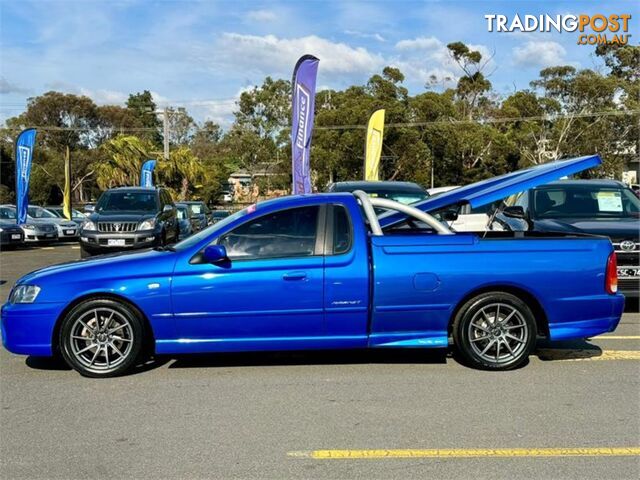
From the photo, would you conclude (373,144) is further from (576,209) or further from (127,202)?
(576,209)

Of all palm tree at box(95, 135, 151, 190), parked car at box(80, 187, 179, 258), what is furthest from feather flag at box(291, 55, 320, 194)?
palm tree at box(95, 135, 151, 190)

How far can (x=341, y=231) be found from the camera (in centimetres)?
572

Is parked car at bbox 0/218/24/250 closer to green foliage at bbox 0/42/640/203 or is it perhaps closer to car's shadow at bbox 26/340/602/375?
car's shadow at bbox 26/340/602/375

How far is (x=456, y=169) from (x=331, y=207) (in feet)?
157

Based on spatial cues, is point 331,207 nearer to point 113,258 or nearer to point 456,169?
point 113,258

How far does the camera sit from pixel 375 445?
4.17 meters

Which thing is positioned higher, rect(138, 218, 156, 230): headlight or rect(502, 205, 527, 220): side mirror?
rect(502, 205, 527, 220): side mirror

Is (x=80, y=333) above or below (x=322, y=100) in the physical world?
below

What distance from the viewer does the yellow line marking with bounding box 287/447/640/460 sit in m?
4.00

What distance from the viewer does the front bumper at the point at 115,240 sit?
46.7ft

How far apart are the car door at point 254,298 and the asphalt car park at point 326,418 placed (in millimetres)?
373

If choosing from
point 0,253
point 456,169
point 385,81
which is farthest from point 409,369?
point 456,169

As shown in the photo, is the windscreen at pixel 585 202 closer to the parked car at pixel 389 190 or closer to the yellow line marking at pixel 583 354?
the parked car at pixel 389 190

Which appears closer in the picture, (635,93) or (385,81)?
(635,93)
